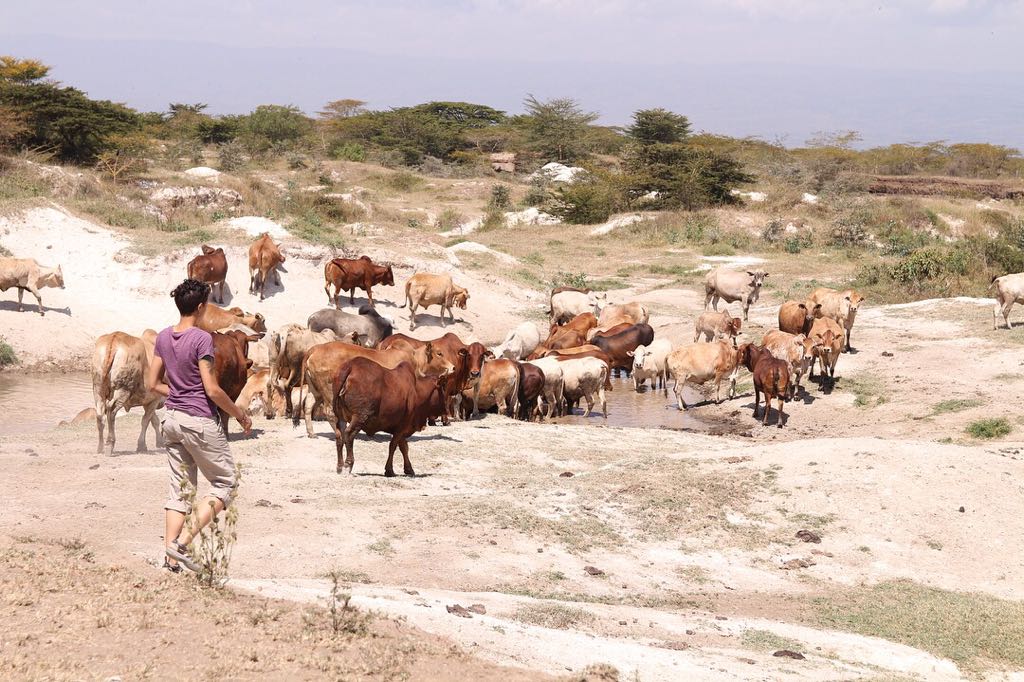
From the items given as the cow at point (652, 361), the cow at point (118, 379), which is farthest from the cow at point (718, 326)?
the cow at point (118, 379)

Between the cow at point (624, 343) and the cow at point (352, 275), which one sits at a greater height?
the cow at point (352, 275)

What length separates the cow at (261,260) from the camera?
24.0 metres

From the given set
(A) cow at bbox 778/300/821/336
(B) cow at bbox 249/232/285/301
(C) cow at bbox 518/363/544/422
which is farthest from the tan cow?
(B) cow at bbox 249/232/285/301

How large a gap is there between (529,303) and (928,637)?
2066 centimetres

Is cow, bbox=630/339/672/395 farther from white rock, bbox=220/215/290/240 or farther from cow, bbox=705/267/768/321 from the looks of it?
white rock, bbox=220/215/290/240

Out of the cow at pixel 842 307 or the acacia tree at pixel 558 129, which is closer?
the cow at pixel 842 307

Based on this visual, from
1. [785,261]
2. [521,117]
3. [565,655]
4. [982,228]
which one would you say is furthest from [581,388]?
[521,117]

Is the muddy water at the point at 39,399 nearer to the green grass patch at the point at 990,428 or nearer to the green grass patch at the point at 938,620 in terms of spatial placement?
the green grass patch at the point at 938,620

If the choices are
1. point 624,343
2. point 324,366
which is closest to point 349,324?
point 624,343

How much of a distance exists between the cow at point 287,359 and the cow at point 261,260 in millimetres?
9973

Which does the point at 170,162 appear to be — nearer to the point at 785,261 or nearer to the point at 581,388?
the point at 785,261

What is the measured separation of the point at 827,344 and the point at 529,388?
5.49 meters

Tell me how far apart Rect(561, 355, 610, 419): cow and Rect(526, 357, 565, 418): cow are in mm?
168

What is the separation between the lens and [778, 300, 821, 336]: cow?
21062mm
